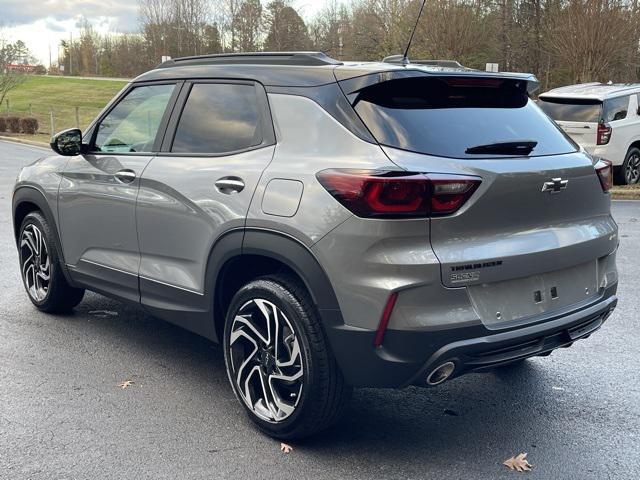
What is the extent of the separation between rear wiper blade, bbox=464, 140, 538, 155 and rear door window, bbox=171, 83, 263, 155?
1.07 meters

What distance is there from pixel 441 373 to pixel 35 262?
12.0ft

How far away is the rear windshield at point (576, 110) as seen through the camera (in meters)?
12.8

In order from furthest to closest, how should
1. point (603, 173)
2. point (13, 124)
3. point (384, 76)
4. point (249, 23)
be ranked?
point (249, 23) < point (13, 124) < point (603, 173) < point (384, 76)

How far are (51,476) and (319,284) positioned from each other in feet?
4.74

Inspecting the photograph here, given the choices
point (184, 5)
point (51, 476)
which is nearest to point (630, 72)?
point (51, 476)

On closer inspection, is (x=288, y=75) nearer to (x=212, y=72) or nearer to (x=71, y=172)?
(x=212, y=72)

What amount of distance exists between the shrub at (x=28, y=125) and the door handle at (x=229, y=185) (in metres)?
33.2

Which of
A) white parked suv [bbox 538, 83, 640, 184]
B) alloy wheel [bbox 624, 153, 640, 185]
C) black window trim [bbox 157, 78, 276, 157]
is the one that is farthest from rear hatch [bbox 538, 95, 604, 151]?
black window trim [bbox 157, 78, 276, 157]

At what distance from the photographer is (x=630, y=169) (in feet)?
44.8

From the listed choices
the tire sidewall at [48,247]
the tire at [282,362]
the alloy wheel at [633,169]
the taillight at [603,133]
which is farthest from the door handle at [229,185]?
the alloy wheel at [633,169]

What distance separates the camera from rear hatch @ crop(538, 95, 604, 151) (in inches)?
504

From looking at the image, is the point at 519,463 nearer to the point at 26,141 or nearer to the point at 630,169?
the point at 630,169

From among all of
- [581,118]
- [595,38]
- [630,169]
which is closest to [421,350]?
[581,118]

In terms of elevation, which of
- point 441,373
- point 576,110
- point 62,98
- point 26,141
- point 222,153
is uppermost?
point 222,153
